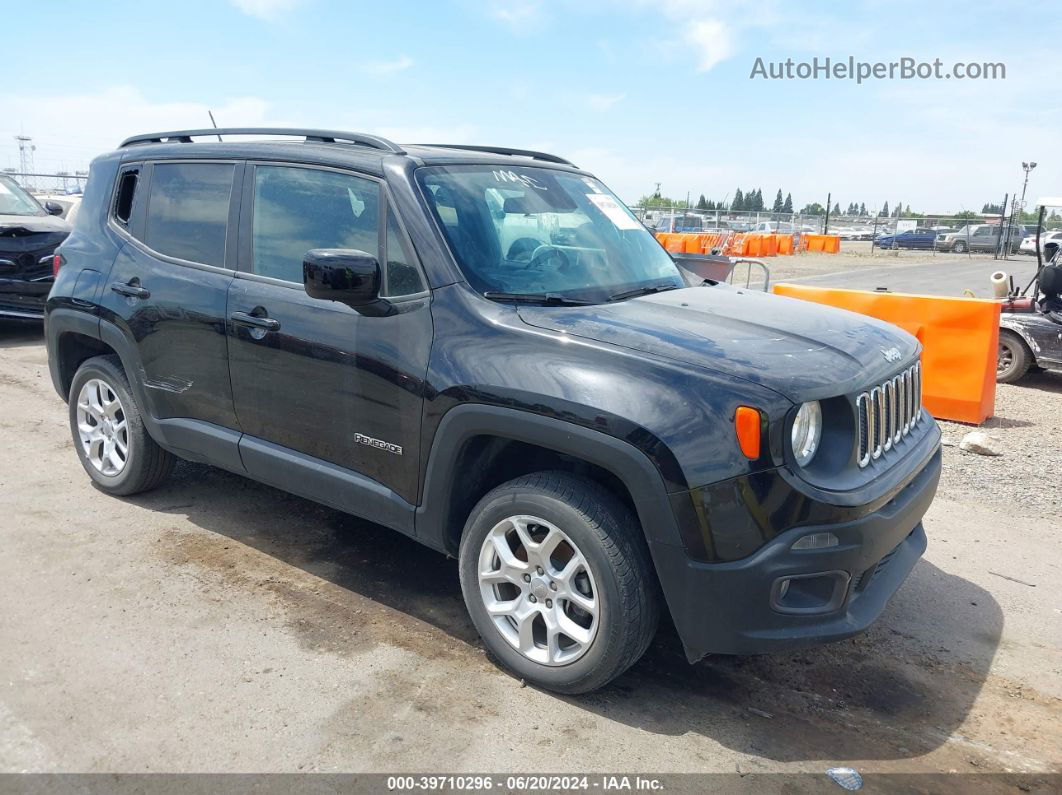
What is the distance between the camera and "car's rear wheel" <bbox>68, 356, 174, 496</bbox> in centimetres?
469

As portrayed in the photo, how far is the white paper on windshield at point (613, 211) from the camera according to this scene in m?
4.30

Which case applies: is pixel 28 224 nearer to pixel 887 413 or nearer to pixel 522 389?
pixel 522 389

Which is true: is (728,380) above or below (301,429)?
above

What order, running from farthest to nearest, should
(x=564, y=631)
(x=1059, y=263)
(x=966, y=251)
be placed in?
1. (x=966, y=251)
2. (x=1059, y=263)
3. (x=564, y=631)

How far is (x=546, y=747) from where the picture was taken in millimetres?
2877

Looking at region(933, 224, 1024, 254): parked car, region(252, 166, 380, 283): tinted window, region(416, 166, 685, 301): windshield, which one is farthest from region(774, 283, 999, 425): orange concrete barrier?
region(933, 224, 1024, 254): parked car

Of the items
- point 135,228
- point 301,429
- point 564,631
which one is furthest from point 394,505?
point 135,228

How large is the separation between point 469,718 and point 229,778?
2.62 ft

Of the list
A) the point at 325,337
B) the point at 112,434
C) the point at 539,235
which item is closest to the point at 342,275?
the point at 325,337

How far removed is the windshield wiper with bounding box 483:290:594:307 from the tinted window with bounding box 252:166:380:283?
0.57 m

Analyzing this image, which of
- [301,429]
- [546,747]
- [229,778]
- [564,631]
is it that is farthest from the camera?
[301,429]

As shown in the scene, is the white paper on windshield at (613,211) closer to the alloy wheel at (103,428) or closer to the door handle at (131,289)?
the door handle at (131,289)

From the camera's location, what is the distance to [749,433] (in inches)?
106

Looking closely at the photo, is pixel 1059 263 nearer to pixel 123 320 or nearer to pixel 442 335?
pixel 442 335
